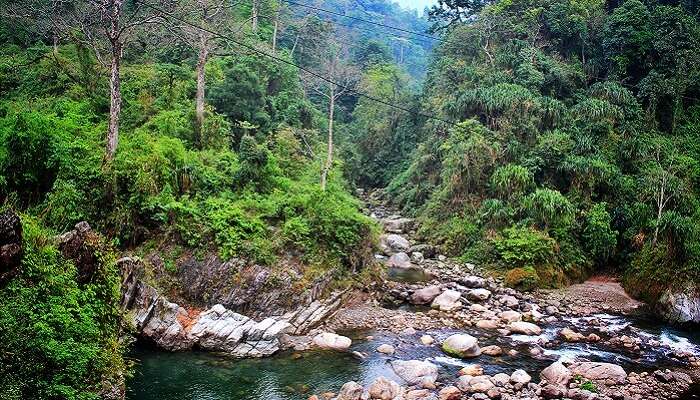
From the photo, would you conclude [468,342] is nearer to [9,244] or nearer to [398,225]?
[9,244]

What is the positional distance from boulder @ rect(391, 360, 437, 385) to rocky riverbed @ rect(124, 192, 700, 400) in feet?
0.09

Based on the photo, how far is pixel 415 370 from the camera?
13.0 metres

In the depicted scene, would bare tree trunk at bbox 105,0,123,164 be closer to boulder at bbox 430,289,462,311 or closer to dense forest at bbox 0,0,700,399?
dense forest at bbox 0,0,700,399

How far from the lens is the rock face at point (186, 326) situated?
44.5ft

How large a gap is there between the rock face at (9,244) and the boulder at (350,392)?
7211 millimetres

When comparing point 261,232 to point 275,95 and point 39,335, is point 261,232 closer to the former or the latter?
point 39,335

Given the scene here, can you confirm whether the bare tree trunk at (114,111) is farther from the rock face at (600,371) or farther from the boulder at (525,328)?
the rock face at (600,371)

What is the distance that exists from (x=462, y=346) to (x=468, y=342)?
22cm

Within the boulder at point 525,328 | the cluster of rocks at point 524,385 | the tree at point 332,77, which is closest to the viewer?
the cluster of rocks at point 524,385

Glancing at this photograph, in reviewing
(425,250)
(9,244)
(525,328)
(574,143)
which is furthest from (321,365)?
(574,143)

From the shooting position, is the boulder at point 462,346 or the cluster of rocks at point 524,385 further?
the boulder at point 462,346

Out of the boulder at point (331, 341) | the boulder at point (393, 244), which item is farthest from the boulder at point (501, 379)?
the boulder at point (393, 244)

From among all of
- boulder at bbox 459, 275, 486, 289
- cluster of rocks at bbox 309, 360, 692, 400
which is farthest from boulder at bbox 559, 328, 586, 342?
boulder at bbox 459, 275, 486, 289

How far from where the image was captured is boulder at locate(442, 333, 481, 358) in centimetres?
1431
